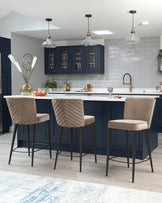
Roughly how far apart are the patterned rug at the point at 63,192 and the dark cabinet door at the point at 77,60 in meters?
5.00

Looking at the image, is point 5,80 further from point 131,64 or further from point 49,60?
point 131,64

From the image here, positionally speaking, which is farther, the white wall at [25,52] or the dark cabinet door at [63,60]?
the dark cabinet door at [63,60]

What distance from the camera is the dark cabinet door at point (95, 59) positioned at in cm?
819

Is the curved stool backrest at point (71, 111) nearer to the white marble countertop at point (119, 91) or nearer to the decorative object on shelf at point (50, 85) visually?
the white marble countertop at point (119, 91)

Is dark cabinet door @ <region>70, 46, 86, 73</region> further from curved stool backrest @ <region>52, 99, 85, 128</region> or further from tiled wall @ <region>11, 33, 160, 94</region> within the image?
curved stool backrest @ <region>52, 99, 85, 128</region>

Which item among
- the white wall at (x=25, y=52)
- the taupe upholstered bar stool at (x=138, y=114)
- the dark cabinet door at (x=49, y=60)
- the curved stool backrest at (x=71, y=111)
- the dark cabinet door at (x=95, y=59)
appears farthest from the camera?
the dark cabinet door at (x=49, y=60)

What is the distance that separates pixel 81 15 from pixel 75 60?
2.92 meters

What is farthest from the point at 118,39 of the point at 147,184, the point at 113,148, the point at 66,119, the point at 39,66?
→ the point at 147,184

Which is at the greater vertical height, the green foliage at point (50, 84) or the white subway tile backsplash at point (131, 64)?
the white subway tile backsplash at point (131, 64)

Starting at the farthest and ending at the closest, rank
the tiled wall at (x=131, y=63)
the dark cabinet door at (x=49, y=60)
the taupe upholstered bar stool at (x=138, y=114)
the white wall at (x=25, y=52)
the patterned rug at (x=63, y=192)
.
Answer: the dark cabinet door at (x=49, y=60) < the tiled wall at (x=131, y=63) < the white wall at (x=25, y=52) < the taupe upholstered bar stool at (x=138, y=114) < the patterned rug at (x=63, y=192)

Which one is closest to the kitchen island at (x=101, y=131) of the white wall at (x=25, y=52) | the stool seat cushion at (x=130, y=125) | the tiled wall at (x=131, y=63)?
the stool seat cushion at (x=130, y=125)

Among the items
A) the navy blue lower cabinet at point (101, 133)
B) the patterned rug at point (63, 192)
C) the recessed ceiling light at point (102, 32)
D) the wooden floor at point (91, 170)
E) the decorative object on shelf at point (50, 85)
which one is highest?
the recessed ceiling light at point (102, 32)

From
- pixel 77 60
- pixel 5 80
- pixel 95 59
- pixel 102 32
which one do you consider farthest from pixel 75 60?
pixel 5 80

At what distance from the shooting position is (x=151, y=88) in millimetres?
8008
